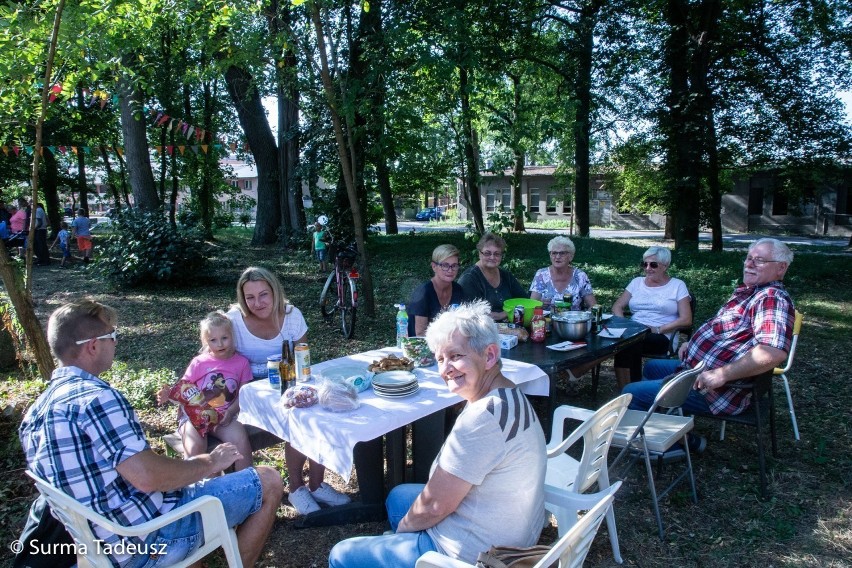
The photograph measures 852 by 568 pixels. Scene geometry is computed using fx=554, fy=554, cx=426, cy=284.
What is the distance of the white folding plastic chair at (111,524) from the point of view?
171 centimetres

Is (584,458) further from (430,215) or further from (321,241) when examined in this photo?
(430,215)

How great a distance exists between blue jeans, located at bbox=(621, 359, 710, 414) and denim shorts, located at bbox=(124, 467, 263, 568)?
6.99 ft

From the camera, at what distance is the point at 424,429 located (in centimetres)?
301

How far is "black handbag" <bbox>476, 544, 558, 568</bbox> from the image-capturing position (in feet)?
5.41

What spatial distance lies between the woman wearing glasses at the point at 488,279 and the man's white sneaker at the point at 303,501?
1912 mm

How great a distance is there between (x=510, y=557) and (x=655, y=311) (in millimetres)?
3387

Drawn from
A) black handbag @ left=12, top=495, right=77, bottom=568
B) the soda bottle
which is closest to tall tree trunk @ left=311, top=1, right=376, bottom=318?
the soda bottle

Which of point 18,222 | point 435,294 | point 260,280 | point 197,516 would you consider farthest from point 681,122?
point 18,222

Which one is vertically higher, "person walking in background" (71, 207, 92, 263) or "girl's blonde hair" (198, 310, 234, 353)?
"person walking in background" (71, 207, 92, 263)

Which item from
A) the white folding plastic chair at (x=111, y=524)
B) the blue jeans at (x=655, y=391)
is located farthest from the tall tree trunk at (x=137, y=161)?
the white folding plastic chair at (x=111, y=524)

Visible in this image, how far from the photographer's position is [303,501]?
9.91ft

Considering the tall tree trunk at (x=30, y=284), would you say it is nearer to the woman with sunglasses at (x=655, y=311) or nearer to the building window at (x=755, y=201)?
the woman with sunglasses at (x=655, y=311)

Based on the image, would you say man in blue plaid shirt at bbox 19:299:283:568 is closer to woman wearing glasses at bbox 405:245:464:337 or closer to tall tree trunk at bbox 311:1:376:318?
woman wearing glasses at bbox 405:245:464:337

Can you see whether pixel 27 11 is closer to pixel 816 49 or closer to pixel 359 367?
pixel 359 367
